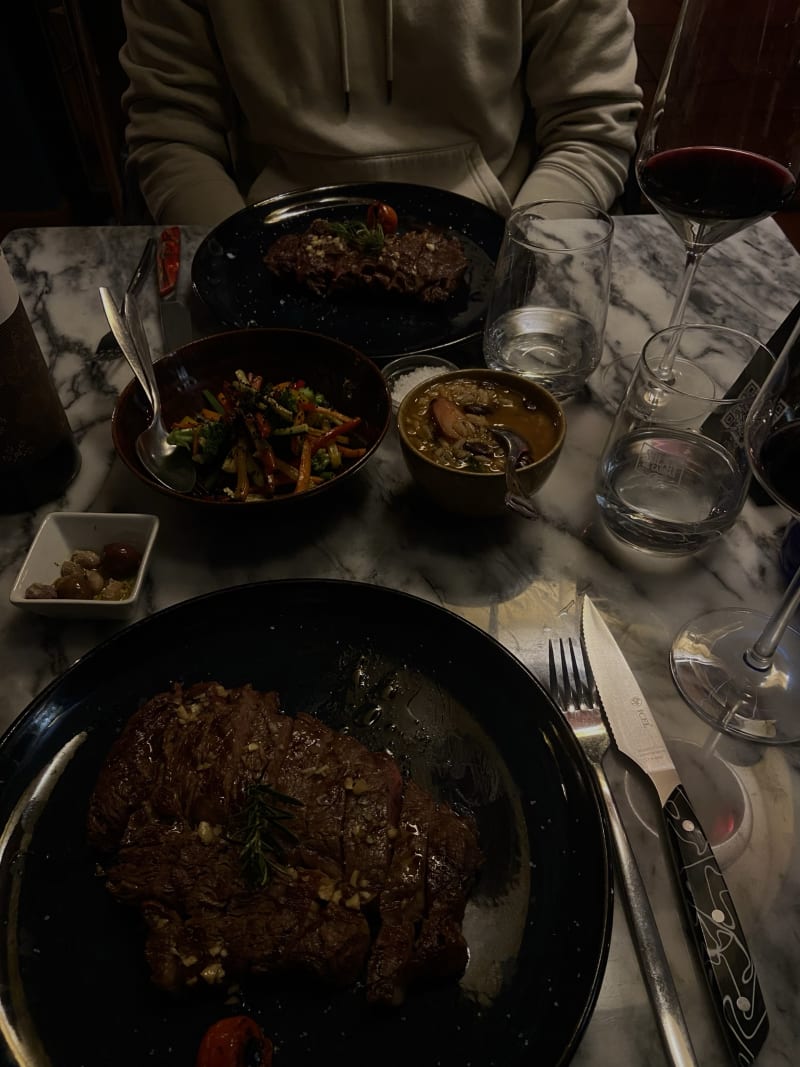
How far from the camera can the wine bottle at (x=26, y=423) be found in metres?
1.41

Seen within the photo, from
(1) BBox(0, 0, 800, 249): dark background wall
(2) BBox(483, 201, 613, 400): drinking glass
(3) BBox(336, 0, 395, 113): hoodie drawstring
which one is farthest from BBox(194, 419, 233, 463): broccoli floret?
(1) BBox(0, 0, 800, 249): dark background wall

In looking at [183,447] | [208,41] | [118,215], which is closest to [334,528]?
[183,447]

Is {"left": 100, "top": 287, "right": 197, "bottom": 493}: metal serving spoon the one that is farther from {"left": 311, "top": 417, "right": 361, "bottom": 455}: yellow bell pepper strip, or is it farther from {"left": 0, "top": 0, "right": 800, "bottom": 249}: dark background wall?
{"left": 0, "top": 0, "right": 800, "bottom": 249}: dark background wall

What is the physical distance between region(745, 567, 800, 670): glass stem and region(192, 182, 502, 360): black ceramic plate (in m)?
1.02

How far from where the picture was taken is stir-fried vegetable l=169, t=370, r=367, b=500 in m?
1.62

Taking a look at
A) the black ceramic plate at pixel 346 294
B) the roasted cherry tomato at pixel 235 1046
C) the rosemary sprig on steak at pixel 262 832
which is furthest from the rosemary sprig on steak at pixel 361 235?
the roasted cherry tomato at pixel 235 1046

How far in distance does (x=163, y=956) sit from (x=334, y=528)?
888 mm

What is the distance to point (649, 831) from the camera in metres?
1.17

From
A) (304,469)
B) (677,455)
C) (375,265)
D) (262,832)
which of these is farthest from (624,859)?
(375,265)

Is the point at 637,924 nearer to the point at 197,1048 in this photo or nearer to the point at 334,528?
the point at 197,1048

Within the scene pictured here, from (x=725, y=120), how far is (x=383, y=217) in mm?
1088

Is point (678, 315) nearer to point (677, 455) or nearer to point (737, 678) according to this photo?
point (677, 455)

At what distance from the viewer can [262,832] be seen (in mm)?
1049

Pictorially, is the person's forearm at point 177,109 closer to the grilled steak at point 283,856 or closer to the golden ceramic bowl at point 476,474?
the golden ceramic bowl at point 476,474
